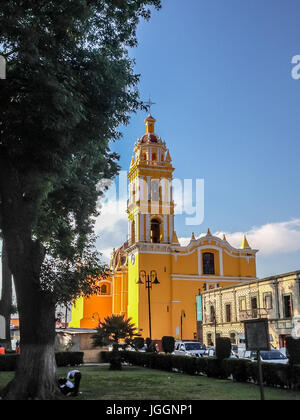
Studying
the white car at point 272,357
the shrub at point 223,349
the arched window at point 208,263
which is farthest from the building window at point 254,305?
the shrub at point 223,349

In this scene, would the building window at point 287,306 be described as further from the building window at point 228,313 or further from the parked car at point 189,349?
the parked car at point 189,349

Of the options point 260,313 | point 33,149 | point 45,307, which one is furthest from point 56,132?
point 260,313

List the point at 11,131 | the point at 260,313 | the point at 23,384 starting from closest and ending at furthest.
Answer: the point at 23,384 → the point at 11,131 → the point at 260,313

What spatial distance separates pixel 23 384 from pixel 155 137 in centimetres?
4697

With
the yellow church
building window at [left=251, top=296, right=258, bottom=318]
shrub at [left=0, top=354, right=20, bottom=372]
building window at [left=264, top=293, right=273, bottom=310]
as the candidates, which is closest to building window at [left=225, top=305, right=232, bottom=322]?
building window at [left=251, top=296, right=258, bottom=318]

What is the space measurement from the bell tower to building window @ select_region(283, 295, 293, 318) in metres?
18.5

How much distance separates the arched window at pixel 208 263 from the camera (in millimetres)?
52750

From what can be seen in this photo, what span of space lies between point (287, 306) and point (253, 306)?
442cm

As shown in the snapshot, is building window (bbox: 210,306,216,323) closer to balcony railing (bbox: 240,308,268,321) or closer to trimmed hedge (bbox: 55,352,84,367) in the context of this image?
balcony railing (bbox: 240,308,268,321)

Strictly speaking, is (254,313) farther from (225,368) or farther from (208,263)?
(225,368)

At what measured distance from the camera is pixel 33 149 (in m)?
11.8

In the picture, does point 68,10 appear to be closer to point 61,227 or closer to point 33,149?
point 33,149

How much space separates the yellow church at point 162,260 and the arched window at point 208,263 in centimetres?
11

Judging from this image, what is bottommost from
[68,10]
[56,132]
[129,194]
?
[56,132]
